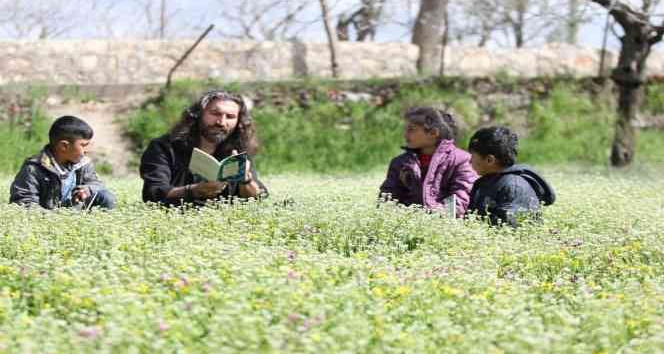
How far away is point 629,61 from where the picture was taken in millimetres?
14359

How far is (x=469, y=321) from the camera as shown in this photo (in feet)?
12.7

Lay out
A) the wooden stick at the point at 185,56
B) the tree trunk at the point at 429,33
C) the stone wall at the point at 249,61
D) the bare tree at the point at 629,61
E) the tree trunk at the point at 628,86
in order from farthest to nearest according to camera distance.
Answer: the tree trunk at the point at 429,33, the stone wall at the point at 249,61, the wooden stick at the point at 185,56, the tree trunk at the point at 628,86, the bare tree at the point at 629,61

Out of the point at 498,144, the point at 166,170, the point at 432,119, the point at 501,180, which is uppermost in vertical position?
the point at 432,119

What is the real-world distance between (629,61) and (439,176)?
26.7 ft

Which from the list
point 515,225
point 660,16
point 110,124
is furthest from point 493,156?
point 110,124

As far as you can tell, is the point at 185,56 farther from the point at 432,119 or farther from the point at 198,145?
the point at 432,119

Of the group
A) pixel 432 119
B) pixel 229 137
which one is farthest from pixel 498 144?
pixel 229 137

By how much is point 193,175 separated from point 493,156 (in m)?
2.05

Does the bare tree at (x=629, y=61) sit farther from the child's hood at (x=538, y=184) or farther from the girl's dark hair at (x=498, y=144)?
the girl's dark hair at (x=498, y=144)

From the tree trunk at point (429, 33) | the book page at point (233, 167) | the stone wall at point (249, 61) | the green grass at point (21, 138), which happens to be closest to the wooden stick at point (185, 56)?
the stone wall at point (249, 61)

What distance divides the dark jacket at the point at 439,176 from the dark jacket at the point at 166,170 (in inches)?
39.1

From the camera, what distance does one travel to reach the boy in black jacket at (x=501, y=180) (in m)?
6.61

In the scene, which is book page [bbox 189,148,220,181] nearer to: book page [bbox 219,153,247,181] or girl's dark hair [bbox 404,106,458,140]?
book page [bbox 219,153,247,181]

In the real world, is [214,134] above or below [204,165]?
above
